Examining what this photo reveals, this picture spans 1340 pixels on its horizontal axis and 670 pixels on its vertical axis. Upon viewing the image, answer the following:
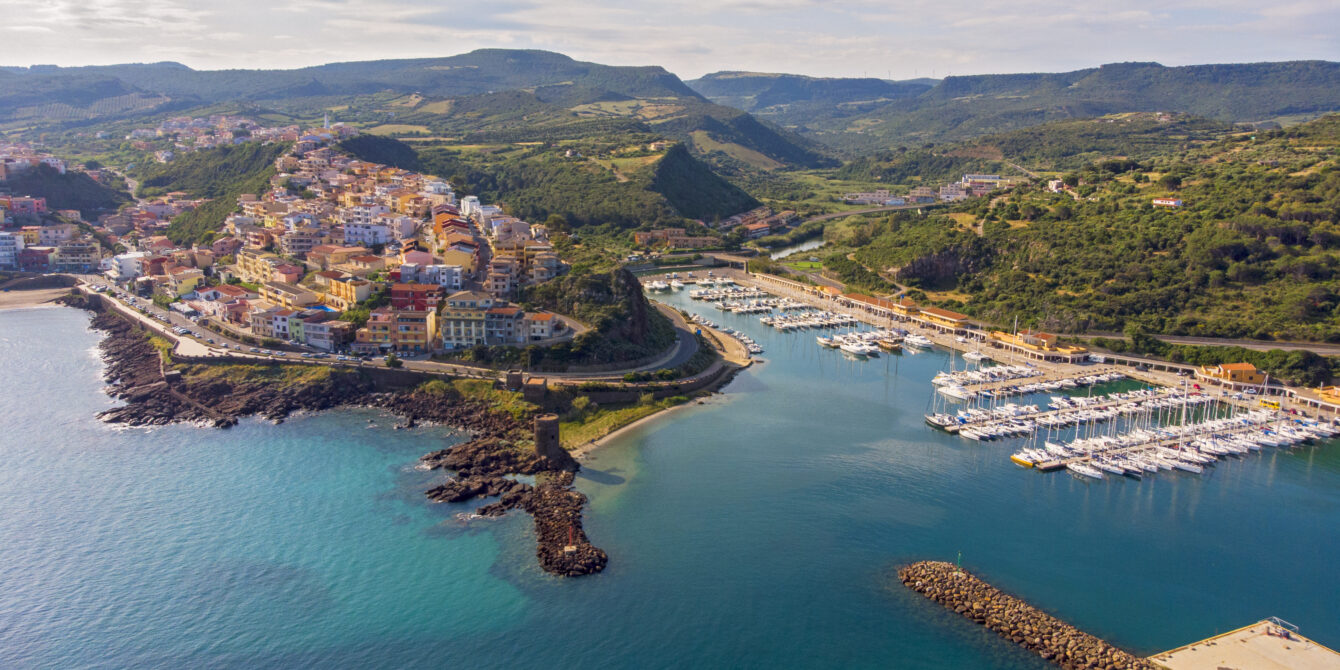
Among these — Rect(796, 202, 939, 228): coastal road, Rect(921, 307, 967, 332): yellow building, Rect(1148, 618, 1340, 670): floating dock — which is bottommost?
Rect(1148, 618, 1340, 670): floating dock

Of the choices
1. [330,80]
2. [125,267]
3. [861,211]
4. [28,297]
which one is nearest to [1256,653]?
[125,267]

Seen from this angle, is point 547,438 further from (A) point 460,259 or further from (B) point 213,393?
(A) point 460,259

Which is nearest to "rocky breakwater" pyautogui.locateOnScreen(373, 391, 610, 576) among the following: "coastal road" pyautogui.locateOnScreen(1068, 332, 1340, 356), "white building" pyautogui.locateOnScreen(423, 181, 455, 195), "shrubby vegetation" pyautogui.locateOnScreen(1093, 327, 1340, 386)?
"shrubby vegetation" pyautogui.locateOnScreen(1093, 327, 1340, 386)

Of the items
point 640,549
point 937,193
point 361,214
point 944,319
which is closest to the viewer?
point 640,549

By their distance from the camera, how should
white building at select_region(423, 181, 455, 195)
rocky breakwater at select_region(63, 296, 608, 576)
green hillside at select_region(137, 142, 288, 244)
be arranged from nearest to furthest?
rocky breakwater at select_region(63, 296, 608, 576), white building at select_region(423, 181, 455, 195), green hillside at select_region(137, 142, 288, 244)

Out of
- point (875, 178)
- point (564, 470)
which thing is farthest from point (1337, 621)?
point (875, 178)

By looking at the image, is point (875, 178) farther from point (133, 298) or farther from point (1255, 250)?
point (133, 298)

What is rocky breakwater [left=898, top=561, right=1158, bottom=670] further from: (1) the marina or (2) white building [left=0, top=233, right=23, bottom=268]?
(2) white building [left=0, top=233, right=23, bottom=268]
